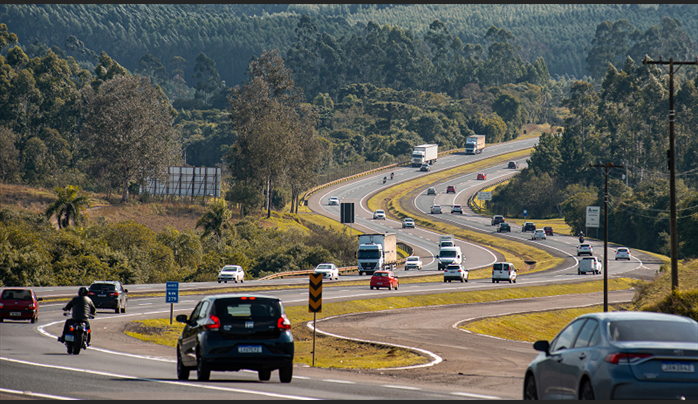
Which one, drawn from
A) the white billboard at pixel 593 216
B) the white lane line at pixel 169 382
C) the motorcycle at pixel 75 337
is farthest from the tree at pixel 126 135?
the white lane line at pixel 169 382

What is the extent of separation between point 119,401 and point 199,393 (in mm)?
1610

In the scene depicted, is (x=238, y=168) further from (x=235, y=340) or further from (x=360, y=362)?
(x=235, y=340)

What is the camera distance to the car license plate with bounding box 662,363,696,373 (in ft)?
32.5

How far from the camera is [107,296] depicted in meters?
38.7

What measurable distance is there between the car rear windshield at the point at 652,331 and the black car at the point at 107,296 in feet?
104

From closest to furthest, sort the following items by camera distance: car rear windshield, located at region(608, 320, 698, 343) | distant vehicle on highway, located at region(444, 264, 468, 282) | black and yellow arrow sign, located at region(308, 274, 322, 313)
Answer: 1. car rear windshield, located at region(608, 320, 698, 343)
2. black and yellow arrow sign, located at region(308, 274, 322, 313)
3. distant vehicle on highway, located at region(444, 264, 468, 282)

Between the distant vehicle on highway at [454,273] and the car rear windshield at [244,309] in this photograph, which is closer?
the car rear windshield at [244,309]

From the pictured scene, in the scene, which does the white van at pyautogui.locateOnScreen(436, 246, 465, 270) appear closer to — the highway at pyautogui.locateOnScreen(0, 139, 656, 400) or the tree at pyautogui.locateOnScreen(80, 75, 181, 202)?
the highway at pyautogui.locateOnScreen(0, 139, 656, 400)

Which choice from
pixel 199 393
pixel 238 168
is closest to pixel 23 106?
pixel 238 168

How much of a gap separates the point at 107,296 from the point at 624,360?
32.6 metres

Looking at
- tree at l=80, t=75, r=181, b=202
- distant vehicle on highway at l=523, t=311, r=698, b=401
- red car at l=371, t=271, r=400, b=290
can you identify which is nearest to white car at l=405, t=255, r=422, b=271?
red car at l=371, t=271, r=400, b=290

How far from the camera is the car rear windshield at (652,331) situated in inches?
411

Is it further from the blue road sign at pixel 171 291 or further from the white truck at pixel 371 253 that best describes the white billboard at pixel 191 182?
the blue road sign at pixel 171 291

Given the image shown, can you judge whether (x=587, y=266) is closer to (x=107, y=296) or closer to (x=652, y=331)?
(x=107, y=296)
